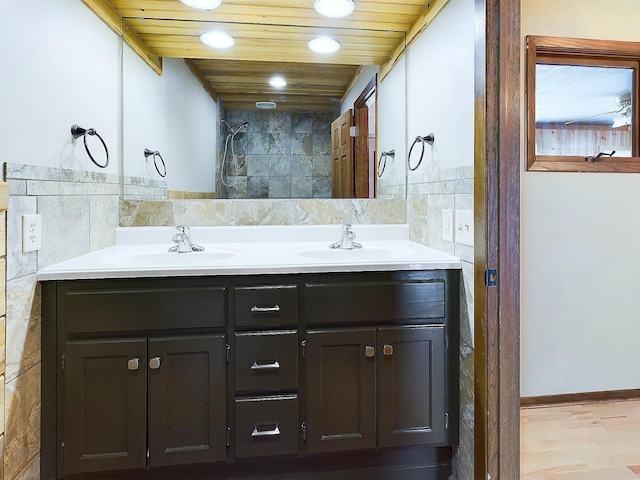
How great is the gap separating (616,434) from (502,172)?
1.57 metres

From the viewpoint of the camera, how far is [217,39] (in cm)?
199

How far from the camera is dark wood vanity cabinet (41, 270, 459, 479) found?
1.33 m

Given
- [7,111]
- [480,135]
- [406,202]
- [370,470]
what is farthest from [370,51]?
[370,470]

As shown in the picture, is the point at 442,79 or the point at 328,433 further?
the point at 442,79

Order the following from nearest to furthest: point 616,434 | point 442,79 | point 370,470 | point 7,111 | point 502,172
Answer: point 7,111
point 502,172
point 370,470
point 442,79
point 616,434

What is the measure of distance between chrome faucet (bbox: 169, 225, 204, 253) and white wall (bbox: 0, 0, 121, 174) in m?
0.43

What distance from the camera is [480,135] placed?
1.31 metres

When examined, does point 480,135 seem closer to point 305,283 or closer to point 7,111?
point 305,283

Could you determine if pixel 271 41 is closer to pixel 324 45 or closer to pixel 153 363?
pixel 324 45

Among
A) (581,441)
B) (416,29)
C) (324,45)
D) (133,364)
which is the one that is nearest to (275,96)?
(324,45)

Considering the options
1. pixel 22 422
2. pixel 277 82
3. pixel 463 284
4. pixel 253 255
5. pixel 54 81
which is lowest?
pixel 22 422

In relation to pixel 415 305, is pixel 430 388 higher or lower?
lower

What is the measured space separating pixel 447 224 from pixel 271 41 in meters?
1.29

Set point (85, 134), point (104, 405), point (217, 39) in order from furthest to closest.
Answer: point (217, 39) < point (85, 134) < point (104, 405)
